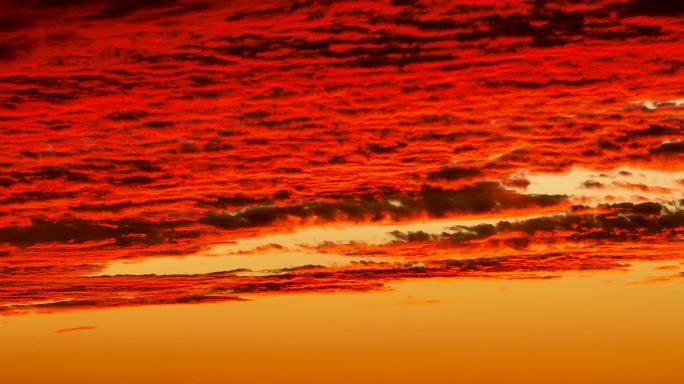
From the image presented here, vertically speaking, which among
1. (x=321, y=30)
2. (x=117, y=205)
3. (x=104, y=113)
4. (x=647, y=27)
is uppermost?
(x=117, y=205)

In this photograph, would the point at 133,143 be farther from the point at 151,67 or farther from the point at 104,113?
the point at 151,67

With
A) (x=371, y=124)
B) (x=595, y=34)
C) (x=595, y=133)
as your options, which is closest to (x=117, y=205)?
(x=371, y=124)

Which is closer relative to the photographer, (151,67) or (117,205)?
(151,67)

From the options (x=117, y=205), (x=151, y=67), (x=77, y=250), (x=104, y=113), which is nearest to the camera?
(x=151, y=67)

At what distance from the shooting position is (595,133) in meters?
13.6

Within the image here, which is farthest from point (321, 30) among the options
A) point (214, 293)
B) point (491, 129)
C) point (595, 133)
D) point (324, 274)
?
point (214, 293)

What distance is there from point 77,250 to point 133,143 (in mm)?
4730

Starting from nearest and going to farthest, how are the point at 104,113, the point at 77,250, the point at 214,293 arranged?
the point at 104,113 < the point at 77,250 < the point at 214,293

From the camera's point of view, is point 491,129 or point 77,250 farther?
point 77,250

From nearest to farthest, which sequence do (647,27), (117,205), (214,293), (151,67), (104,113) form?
1. (647,27)
2. (151,67)
3. (104,113)
4. (117,205)
5. (214,293)

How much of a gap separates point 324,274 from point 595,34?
9.18 meters

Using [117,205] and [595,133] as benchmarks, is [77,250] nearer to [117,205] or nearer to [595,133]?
[117,205]

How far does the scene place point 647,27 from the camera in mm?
10523

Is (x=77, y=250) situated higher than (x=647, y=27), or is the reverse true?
(x=77, y=250)
